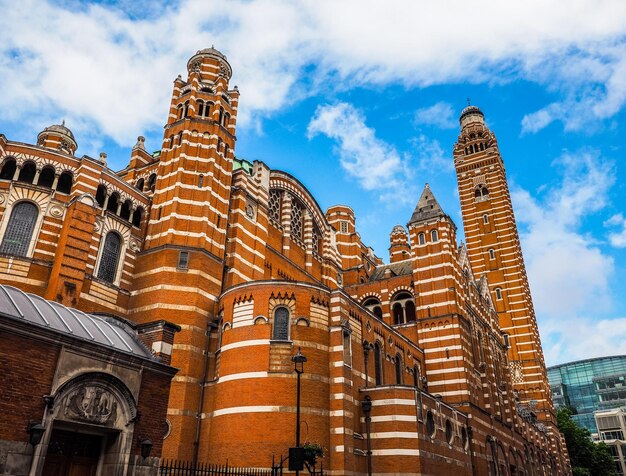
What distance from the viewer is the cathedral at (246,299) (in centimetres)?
2598

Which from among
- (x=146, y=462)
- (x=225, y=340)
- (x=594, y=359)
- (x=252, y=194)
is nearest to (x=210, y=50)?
(x=252, y=194)

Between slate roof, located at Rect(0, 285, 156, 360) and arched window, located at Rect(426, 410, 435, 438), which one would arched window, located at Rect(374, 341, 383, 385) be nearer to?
arched window, located at Rect(426, 410, 435, 438)

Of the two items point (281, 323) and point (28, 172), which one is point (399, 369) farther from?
point (28, 172)

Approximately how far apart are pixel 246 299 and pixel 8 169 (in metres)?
15.9

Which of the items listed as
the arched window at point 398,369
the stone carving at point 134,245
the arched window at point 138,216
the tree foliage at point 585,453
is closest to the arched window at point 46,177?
the arched window at point 138,216

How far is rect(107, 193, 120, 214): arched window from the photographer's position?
3203 cm

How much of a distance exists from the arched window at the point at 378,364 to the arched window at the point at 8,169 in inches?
957

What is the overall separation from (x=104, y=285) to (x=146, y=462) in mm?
18113

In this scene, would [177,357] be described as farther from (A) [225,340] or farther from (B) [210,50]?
(B) [210,50]

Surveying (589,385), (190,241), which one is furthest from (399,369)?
(589,385)

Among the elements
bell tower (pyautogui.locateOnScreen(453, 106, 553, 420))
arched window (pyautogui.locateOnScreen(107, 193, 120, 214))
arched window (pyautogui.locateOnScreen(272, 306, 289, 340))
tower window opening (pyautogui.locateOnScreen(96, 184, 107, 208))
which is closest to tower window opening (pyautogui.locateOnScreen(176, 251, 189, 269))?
arched window (pyautogui.locateOnScreen(107, 193, 120, 214))

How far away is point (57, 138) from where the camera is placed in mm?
46969

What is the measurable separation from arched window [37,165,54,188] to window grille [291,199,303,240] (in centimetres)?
1868

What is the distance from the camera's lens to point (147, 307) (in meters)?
29.2
